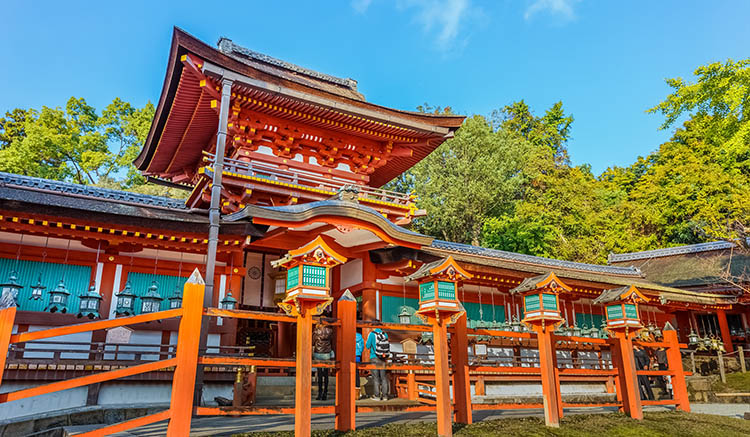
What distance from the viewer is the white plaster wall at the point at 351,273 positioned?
14.1 metres

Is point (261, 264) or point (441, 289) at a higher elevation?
point (261, 264)

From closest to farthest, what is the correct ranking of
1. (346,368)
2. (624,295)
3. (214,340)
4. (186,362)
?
(186,362) → (346,368) → (624,295) → (214,340)

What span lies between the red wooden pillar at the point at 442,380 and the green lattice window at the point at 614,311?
4.10m

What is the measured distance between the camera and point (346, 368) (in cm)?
620

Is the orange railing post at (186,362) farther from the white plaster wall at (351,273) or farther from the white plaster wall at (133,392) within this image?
the white plaster wall at (351,273)

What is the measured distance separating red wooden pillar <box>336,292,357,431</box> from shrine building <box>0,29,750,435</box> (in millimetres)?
101

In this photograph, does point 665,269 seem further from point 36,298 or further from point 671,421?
point 36,298

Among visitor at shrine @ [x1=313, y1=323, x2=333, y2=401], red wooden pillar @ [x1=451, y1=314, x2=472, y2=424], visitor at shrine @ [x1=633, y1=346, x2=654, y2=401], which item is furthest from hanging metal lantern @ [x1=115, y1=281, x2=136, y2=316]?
visitor at shrine @ [x1=633, y1=346, x2=654, y2=401]

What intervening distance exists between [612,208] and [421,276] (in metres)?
27.1

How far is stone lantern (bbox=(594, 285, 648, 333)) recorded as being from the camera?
28.8ft

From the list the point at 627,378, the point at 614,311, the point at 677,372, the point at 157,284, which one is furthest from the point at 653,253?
the point at 157,284

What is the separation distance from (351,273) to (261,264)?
3277 millimetres

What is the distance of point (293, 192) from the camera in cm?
1409

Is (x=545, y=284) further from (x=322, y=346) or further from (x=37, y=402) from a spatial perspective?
(x=37, y=402)
